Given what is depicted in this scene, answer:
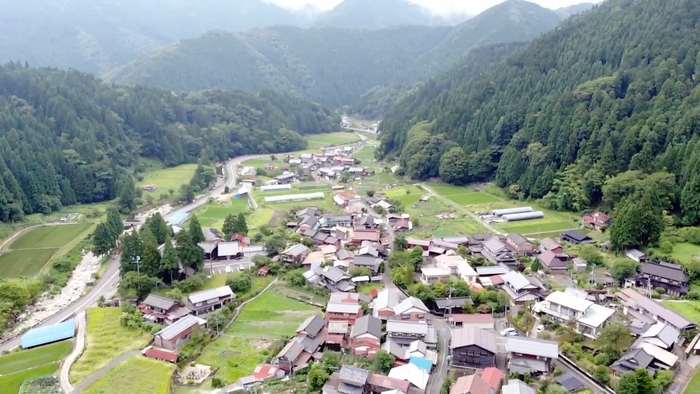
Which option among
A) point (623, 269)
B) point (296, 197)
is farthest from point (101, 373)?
point (296, 197)

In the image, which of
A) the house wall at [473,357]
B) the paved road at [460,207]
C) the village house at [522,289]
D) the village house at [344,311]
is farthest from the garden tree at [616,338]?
the paved road at [460,207]

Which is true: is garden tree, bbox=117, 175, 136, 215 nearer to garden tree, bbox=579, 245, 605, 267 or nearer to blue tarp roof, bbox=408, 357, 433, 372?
blue tarp roof, bbox=408, 357, 433, 372

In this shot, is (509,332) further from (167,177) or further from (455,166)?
(167,177)

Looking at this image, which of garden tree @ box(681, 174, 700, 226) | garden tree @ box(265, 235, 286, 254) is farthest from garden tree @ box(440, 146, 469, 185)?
garden tree @ box(265, 235, 286, 254)

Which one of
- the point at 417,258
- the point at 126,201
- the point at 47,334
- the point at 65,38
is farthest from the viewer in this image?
the point at 65,38

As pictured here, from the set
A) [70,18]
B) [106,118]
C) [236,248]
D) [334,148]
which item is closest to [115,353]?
[236,248]

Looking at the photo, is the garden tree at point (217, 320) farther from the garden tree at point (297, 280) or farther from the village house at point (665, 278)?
the village house at point (665, 278)
